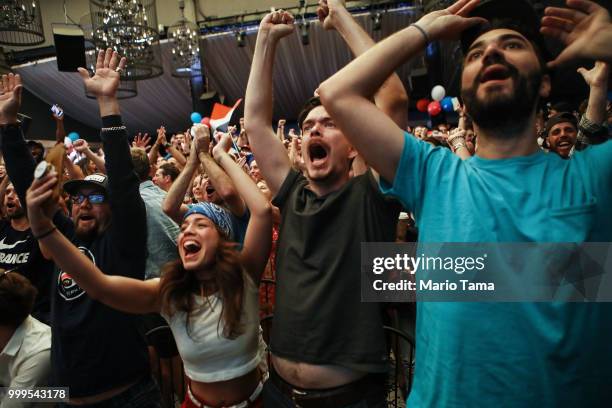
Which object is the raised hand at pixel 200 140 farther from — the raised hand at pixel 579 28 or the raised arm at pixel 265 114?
the raised hand at pixel 579 28

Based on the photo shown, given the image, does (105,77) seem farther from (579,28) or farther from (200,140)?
(579,28)

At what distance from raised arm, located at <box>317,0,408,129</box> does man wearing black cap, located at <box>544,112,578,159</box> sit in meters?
2.19

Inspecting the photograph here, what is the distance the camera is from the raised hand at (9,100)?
184cm

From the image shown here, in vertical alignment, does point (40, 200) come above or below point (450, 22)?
below

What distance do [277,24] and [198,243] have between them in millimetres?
955

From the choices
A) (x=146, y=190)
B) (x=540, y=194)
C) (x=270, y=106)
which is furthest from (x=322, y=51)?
(x=540, y=194)

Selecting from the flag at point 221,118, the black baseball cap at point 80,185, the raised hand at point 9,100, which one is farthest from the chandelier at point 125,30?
the black baseball cap at point 80,185

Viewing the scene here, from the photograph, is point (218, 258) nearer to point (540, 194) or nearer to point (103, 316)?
point (103, 316)

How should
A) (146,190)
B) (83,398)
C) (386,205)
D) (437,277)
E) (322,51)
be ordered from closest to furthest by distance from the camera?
(437,277)
(386,205)
(83,398)
(146,190)
(322,51)

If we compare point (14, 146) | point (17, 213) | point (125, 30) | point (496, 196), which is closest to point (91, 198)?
point (14, 146)

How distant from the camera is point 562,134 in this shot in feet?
10.1

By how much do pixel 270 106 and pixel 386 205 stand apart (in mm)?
660

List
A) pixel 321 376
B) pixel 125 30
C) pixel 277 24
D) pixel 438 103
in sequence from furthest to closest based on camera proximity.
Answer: pixel 438 103 < pixel 125 30 < pixel 277 24 < pixel 321 376

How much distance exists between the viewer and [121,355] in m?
1.69
